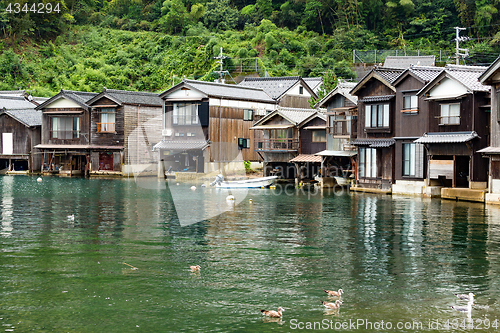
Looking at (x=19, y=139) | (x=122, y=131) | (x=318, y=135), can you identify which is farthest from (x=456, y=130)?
(x=19, y=139)

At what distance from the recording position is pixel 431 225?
2927cm

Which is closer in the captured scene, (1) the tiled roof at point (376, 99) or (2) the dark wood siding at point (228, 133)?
(1) the tiled roof at point (376, 99)

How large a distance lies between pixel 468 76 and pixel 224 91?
29.6 meters

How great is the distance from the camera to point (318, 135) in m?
56.1

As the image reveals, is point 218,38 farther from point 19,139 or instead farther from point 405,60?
point 19,139

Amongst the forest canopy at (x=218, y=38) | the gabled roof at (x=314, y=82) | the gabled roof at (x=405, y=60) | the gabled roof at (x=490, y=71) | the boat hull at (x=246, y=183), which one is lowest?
the boat hull at (x=246, y=183)

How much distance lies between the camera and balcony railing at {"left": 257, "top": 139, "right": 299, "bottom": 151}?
57034 mm

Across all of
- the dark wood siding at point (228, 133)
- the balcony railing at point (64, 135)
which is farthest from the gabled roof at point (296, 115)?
the balcony railing at point (64, 135)

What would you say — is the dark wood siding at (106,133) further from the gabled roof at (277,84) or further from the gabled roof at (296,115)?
the gabled roof at (277,84)

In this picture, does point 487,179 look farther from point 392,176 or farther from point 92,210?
point 92,210

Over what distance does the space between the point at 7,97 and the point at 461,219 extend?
6259 cm

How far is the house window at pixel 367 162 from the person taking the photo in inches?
1861

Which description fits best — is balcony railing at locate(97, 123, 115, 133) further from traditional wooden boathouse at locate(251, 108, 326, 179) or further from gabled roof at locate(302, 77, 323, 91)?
gabled roof at locate(302, 77, 323, 91)

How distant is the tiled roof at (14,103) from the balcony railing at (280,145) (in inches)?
1368
